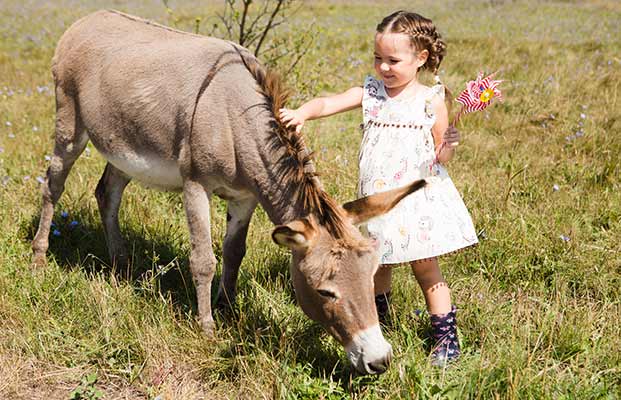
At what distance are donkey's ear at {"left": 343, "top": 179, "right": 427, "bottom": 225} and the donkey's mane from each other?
0.06 meters

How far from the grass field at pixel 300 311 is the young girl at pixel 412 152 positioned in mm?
342

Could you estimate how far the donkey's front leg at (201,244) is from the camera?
332 centimetres

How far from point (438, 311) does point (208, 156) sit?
1.59 m

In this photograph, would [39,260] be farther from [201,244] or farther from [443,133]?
[443,133]

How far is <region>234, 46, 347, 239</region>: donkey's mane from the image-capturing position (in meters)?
2.68

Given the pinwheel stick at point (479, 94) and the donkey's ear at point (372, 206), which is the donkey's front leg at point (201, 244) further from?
the pinwheel stick at point (479, 94)

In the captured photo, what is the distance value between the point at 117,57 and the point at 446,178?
8.12ft

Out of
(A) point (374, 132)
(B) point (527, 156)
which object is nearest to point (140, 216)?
(A) point (374, 132)

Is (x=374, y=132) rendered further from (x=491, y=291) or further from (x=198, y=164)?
(x=491, y=291)

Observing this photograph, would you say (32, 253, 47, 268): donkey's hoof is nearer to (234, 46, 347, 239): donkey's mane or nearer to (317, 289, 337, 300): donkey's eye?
(234, 46, 347, 239): donkey's mane

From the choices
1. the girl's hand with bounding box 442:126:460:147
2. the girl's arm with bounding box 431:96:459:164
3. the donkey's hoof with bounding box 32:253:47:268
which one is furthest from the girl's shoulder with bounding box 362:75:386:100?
the donkey's hoof with bounding box 32:253:47:268

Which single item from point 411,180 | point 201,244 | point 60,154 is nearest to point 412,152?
point 411,180

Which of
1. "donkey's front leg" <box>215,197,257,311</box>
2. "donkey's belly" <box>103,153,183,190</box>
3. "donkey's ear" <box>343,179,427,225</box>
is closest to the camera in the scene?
"donkey's ear" <box>343,179,427,225</box>

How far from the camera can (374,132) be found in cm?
322
